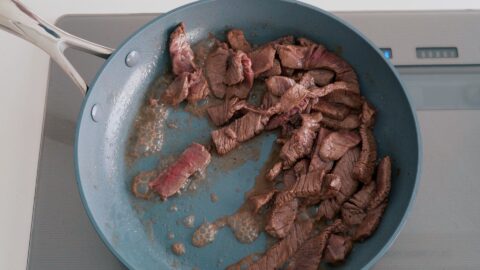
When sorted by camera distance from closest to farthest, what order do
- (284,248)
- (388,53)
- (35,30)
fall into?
(35,30), (284,248), (388,53)

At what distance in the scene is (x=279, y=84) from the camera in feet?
4.39

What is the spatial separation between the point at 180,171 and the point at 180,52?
34 centimetres

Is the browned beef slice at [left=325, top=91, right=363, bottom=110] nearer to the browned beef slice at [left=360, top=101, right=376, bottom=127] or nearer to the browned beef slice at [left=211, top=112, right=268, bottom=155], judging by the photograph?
the browned beef slice at [left=360, top=101, right=376, bottom=127]

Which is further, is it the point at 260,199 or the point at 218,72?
the point at 218,72

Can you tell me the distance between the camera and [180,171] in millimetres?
1279

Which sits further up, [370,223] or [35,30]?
[35,30]

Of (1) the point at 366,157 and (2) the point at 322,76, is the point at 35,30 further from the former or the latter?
(1) the point at 366,157

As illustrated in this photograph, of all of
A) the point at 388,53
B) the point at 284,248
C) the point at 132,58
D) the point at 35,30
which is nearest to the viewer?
the point at 35,30

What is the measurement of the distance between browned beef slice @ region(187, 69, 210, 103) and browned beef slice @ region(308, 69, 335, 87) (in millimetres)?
302

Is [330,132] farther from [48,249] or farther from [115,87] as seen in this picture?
[48,249]

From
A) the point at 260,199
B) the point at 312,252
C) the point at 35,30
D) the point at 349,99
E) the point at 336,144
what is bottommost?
the point at 312,252

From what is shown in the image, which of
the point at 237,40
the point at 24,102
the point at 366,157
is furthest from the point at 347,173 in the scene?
the point at 24,102

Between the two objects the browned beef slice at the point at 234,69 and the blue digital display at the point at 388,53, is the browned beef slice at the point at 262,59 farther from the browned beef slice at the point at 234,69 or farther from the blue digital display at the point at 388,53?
the blue digital display at the point at 388,53

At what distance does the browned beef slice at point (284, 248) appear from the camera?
1.21 meters
